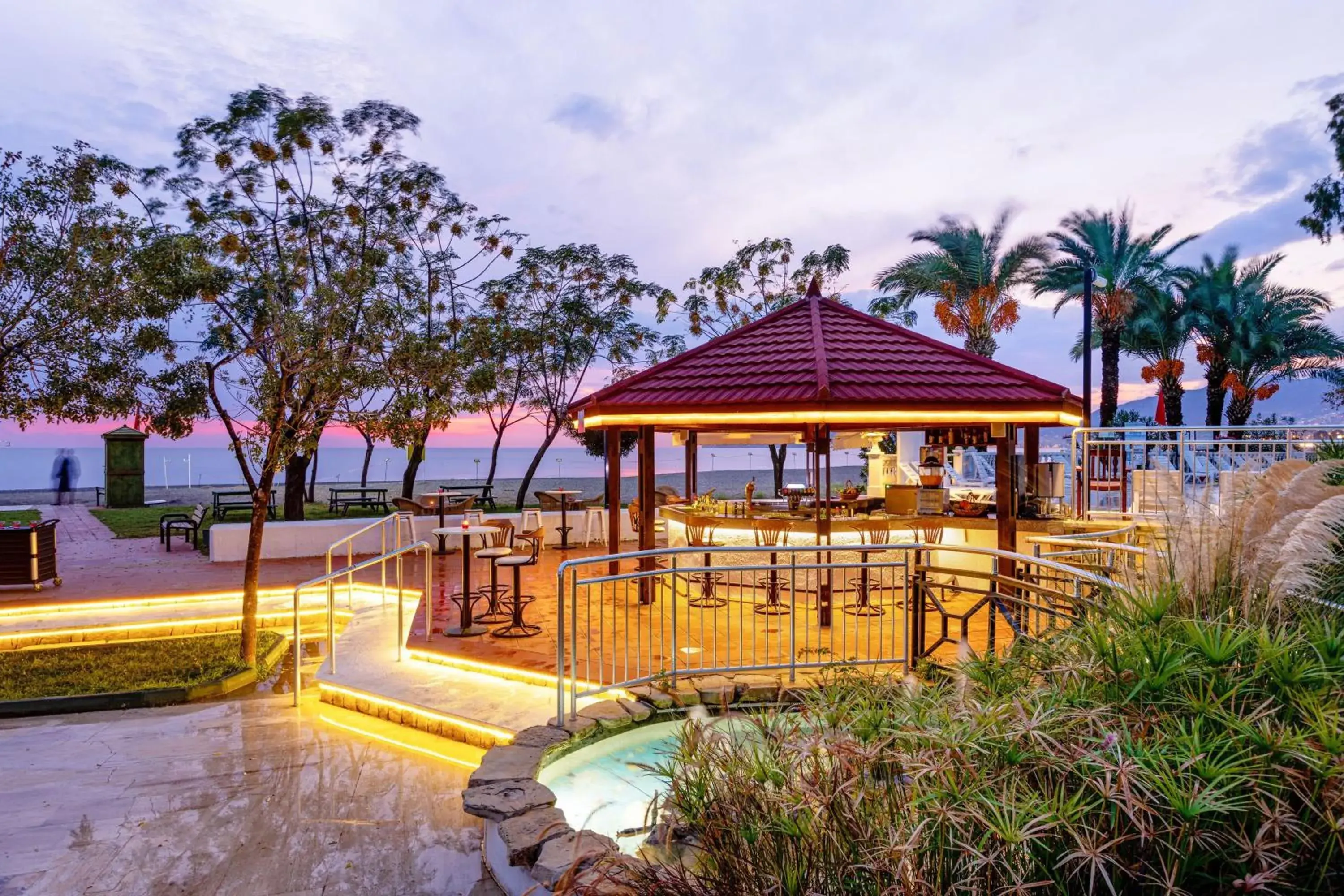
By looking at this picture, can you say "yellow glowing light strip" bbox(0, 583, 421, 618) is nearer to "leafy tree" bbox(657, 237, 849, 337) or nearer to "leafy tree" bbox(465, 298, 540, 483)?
"leafy tree" bbox(465, 298, 540, 483)

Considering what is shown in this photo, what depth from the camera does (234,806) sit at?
4.91 metres

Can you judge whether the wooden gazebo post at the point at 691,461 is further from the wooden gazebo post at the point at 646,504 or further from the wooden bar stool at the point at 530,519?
the wooden gazebo post at the point at 646,504

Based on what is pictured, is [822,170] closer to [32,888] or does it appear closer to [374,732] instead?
[374,732]

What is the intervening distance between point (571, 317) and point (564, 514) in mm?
9809

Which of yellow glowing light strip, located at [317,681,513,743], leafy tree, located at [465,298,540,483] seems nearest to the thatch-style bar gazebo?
yellow glowing light strip, located at [317,681,513,743]

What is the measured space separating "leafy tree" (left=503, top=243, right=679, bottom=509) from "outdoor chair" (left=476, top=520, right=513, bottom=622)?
483 inches

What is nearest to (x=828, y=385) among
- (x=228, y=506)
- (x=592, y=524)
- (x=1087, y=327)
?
(x=592, y=524)

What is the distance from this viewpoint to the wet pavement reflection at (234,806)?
4.05 meters

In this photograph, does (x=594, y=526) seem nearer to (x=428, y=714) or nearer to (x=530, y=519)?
(x=530, y=519)

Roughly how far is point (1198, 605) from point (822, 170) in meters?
17.3

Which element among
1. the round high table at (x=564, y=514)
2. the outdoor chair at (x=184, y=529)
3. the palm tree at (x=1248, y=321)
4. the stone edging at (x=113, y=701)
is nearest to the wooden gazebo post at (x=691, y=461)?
the round high table at (x=564, y=514)

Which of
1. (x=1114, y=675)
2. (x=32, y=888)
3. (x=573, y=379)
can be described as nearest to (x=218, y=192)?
(x=573, y=379)

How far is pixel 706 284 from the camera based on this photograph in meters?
24.1

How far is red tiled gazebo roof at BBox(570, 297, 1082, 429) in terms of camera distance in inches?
350
